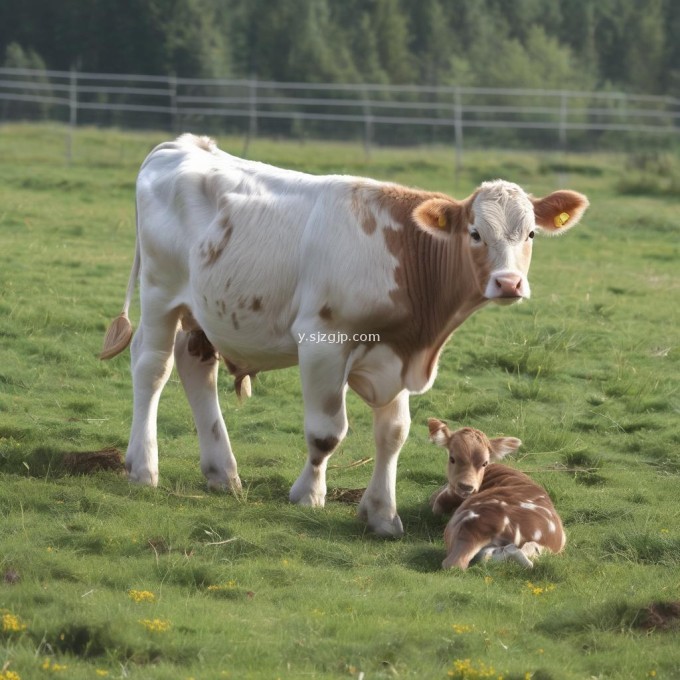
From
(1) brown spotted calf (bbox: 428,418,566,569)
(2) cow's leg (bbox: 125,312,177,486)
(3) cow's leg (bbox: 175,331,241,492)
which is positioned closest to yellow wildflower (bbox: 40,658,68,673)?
(1) brown spotted calf (bbox: 428,418,566,569)

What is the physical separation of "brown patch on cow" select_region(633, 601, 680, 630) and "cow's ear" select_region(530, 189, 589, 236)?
2.35 meters

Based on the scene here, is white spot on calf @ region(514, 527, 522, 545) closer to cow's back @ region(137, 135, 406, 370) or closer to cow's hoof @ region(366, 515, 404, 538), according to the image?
cow's hoof @ region(366, 515, 404, 538)

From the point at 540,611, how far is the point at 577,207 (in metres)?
2.50

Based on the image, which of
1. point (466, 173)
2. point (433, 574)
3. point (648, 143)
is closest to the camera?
point (433, 574)

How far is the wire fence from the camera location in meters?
27.9

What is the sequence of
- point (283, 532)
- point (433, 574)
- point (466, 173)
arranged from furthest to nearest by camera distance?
1. point (466, 173)
2. point (283, 532)
3. point (433, 574)

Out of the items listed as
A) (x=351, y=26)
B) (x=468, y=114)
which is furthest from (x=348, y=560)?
(x=351, y=26)

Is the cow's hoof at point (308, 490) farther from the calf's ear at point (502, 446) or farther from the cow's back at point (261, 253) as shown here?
the calf's ear at point (502, 446)

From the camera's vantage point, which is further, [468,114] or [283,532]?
[468,114]

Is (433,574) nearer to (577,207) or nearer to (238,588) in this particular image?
→ (238,588)

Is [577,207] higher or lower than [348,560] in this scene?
higher

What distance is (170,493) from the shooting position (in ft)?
26.3

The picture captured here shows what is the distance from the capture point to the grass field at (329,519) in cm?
548

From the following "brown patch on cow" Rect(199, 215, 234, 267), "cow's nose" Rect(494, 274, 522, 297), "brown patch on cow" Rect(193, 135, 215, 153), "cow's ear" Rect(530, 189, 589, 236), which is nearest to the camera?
"cow's nose" Rect(494, 274, 522, 297)
